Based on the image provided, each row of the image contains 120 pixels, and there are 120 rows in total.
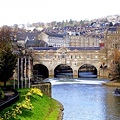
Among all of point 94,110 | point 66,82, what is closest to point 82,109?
point 94,110

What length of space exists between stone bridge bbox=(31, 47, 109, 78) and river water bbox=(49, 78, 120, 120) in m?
22.6

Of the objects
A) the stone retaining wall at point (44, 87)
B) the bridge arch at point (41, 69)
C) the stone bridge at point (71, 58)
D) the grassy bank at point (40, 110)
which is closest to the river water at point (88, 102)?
the grassy bank at point (40, 110)

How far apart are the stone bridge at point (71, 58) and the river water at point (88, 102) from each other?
74.3ft

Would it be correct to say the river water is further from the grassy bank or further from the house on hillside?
the house on hillside

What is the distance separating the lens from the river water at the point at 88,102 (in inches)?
1640

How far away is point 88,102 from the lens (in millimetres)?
51781

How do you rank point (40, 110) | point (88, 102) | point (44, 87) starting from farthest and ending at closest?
1. point (88, 102)
2. point (44, 87)
3. point (40, 110)

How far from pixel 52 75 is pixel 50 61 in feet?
11.8

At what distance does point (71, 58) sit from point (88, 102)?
159 ft

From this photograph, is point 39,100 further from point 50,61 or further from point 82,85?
point 50,61

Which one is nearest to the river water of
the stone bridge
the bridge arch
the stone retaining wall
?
the stone retaining wall

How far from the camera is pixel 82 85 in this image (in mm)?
75375

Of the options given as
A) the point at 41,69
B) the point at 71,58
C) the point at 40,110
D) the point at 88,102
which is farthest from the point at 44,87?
the point at 41,69

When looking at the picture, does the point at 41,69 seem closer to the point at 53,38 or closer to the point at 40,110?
the point at 40,110
